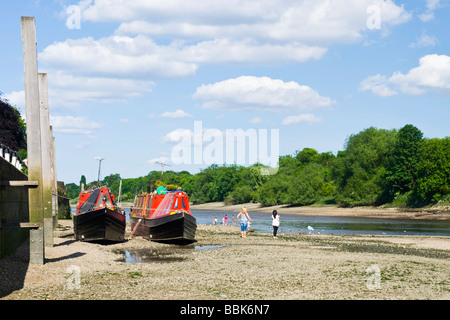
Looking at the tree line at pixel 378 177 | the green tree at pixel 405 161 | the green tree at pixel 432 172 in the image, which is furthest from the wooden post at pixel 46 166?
the green tree at pixel 405 161

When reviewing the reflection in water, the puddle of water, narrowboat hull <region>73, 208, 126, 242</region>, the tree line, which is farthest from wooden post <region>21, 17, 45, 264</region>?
the tree line

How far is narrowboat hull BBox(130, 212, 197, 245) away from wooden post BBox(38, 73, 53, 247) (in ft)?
21.8

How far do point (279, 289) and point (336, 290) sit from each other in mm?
1295

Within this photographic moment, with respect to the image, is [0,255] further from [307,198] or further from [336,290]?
[307,198]

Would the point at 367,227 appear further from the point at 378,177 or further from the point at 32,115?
the point at 378,177

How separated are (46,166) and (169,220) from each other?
7124mm

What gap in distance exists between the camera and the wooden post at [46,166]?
2284 centimetres

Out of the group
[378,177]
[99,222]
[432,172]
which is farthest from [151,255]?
[378,177]

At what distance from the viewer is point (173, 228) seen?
29281 millimetres

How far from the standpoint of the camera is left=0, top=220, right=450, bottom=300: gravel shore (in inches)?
515

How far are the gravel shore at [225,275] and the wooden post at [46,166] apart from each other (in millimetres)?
933

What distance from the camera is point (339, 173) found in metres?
110
